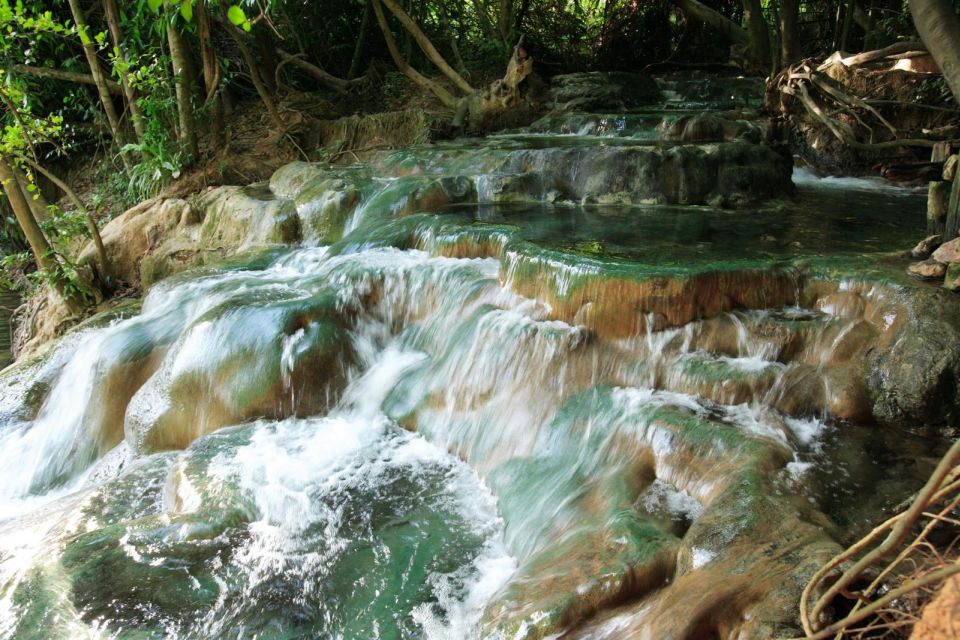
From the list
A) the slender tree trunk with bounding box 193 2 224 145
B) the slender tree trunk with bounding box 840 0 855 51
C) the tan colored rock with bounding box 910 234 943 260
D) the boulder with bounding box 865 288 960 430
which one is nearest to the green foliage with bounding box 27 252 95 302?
the slender tree trunk with bounding box 193 2 224 145

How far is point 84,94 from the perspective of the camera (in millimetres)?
10320

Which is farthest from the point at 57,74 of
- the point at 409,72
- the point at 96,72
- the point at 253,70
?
the point at 409,72

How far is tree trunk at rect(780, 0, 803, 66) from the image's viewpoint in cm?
930

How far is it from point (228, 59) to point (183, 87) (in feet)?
7.06

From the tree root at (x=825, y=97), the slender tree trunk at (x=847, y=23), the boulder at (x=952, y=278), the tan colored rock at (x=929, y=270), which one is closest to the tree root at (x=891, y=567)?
the boulder at (x=952, y=278)

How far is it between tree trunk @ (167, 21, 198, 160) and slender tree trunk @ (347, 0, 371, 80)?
3298 mm

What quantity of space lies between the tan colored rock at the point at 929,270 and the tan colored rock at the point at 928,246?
0.36m

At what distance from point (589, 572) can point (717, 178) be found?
17.0 ft

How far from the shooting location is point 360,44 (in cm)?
1190

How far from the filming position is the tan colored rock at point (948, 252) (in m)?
3.90

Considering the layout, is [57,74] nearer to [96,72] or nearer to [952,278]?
[96,72]

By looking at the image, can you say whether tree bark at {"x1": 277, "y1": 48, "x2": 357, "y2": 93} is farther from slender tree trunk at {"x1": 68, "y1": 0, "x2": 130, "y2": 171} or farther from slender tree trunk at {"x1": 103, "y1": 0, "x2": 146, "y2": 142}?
slender tree trunk at {"x1": 68, "y1": 0, "x2": 130, "y2": 171}

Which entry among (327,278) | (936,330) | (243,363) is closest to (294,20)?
(327,278)

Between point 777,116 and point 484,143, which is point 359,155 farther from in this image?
point 777,116
